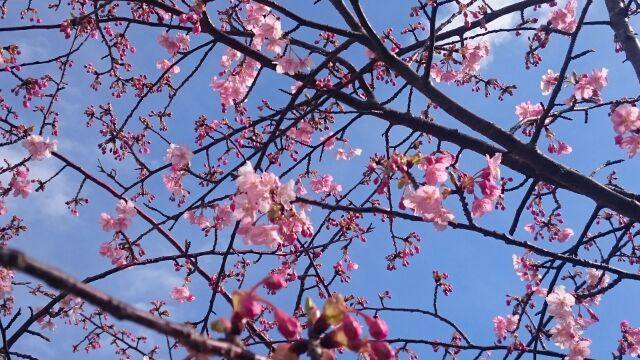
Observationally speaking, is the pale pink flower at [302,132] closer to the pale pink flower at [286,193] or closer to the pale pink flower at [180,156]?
the pale pink flower at [180,156]

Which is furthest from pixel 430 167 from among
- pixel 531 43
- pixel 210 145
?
pixel 531 43

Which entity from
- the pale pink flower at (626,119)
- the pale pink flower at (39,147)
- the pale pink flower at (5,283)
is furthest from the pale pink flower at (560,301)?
the pale pink flower at (5,283)

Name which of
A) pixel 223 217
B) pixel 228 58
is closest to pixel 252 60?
pixel 228 58

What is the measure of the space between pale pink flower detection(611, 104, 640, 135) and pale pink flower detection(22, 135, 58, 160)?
400cm

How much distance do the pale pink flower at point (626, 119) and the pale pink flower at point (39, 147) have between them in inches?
158

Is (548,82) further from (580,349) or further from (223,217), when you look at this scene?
(223,217)

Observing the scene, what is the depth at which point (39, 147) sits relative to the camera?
15.6 ft

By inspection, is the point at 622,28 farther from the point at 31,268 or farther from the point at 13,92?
the point at 13,92

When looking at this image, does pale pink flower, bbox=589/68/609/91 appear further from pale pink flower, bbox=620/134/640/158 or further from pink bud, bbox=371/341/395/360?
pink bud, bbox=371/341/395/360

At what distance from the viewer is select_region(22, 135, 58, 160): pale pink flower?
476cm

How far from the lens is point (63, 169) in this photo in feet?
14.5

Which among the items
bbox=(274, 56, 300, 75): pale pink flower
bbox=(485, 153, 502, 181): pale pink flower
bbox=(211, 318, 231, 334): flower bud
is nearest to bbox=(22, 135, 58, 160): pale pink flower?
bbox=(274, 56, 300, 75): pale pink flower

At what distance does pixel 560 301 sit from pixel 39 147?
157 inches

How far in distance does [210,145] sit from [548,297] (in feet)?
8.13
